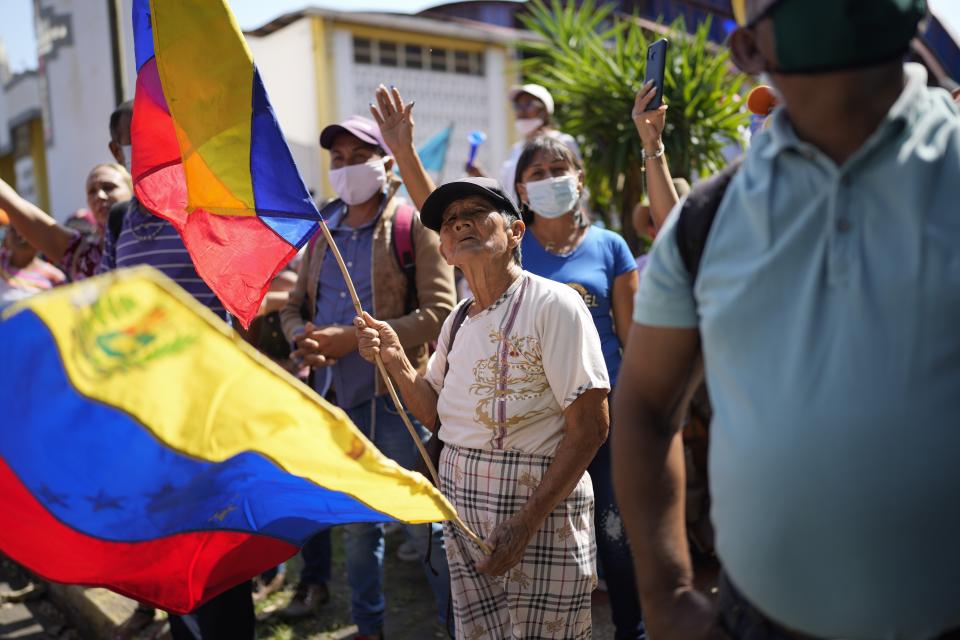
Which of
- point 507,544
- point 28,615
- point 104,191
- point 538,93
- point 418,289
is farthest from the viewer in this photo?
point 538,93

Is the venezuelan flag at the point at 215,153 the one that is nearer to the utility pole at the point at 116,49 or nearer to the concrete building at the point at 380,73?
the utility pole at the point at 116,49

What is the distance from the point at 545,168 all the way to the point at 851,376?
2.46m

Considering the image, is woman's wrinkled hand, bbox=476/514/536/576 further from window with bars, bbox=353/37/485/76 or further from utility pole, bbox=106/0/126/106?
window with bars, bbox=353/37/485/76

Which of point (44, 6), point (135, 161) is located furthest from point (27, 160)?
point (135, 161)

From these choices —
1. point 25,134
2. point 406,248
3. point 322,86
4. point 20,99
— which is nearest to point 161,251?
point 406,248

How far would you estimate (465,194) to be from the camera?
8.73 ft

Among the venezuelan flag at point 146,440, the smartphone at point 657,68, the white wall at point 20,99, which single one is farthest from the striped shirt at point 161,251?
the white wall at point 20,99

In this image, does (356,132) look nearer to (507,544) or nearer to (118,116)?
(118,116)

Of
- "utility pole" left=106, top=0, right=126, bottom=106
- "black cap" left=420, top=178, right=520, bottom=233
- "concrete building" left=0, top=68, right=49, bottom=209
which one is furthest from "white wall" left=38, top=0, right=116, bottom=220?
"black cap" left=420, top=178, right=520, bottom=233

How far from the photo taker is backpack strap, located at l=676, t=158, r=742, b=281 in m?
1.49

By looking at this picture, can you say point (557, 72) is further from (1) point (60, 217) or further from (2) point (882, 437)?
(1) point (60, 217)

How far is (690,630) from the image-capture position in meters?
1.52

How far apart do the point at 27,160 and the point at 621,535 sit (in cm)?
2075

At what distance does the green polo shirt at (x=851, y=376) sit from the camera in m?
1.24
